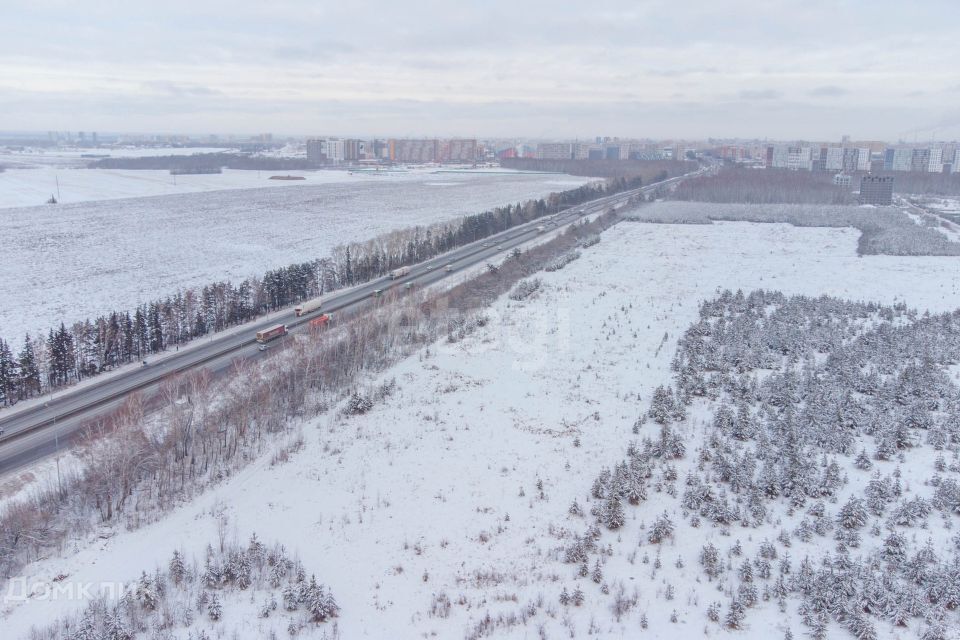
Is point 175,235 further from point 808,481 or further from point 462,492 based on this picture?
point 808,481

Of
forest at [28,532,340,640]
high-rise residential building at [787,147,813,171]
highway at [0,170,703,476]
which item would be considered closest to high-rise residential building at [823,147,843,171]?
high-rise residential building at [787,147,813,171]

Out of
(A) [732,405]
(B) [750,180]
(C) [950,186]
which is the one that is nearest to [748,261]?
(A) [732,405]

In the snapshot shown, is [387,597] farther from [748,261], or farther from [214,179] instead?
[214,179]

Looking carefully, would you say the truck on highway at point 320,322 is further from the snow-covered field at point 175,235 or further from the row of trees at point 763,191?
the row of trees at point 763,191

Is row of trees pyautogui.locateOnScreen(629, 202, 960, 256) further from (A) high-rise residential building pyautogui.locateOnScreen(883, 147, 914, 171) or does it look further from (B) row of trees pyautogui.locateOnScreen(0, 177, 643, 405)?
(A) high-rise residential building pyautogui.locateOnScreen(883, 147, 914, 171)

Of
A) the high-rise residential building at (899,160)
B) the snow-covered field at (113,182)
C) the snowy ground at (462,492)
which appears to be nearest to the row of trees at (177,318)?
the snowy ground at (462,492)

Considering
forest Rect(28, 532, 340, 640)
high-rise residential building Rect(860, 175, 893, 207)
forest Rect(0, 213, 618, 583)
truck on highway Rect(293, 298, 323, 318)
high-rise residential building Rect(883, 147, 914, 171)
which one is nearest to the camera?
forest Rect(28, 532, 340, 640)

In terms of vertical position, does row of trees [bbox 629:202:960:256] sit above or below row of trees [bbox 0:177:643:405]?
above

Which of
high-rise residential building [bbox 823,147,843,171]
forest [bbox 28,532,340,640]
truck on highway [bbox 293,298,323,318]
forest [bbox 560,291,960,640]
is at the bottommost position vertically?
forest [bbox 28,532,340,640]
